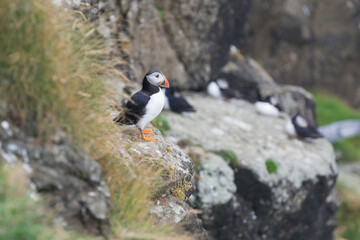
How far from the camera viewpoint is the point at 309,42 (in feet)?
54.5

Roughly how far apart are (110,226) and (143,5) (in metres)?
5.67

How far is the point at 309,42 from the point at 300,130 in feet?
30.1

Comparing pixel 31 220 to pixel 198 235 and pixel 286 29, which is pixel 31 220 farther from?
pixel 286 29

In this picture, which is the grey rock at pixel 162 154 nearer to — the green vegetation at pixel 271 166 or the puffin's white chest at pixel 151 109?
the puffin's white chest at pixel 151 109

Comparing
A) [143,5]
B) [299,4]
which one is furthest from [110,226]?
[299,4]

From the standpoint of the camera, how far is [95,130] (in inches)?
137

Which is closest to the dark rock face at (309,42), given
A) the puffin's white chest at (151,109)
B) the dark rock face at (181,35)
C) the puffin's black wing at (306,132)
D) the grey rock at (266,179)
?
the dark rock face at (181,35)

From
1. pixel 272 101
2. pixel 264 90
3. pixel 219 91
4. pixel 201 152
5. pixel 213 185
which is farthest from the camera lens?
pixel 264 90

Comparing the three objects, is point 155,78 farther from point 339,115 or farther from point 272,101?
point 339,115

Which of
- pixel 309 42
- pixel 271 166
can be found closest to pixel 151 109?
pixel 271 166

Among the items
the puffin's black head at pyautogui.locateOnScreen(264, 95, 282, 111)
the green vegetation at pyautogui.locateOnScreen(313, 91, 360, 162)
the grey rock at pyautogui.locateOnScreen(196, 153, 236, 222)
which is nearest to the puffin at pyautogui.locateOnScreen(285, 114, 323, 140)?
the puffin's black head at pyautogui.locateOnScreen(264, 95, 282, 111)

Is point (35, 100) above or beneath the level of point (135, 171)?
above

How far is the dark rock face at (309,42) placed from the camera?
15812mm

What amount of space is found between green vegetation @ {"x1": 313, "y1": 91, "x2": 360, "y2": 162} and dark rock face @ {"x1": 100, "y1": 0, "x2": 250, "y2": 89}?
5792 millimetres
